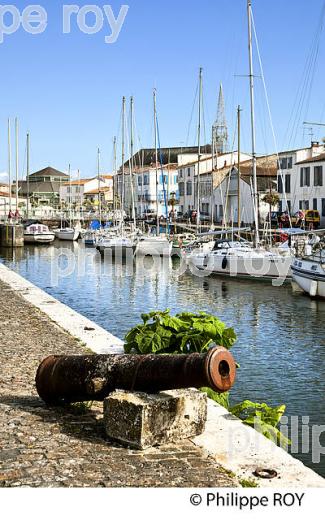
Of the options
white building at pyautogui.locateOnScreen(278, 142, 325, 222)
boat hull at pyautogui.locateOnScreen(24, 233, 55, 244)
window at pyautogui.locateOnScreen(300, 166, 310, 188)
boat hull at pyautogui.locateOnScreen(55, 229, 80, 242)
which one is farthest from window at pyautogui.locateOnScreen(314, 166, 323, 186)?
boat hull at pyautogui.locateOnScreen(55, 229, 80, 242)

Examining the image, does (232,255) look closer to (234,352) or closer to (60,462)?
(234,352)

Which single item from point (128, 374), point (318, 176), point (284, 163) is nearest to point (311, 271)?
point (128, 374)

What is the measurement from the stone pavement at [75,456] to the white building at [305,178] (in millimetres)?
63425

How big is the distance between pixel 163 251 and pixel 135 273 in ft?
45.9

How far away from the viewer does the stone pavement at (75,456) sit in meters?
6.95

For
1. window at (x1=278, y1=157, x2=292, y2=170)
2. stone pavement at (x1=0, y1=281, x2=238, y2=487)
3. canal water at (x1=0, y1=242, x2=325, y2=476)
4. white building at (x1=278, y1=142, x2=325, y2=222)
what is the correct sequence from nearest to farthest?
stone pavement at (x1=0, y1=281, x2=238, y2=487) → canal water at (x1=0, y1=242, x2=325, y2=476) → white building at (x1=278, y1=142, x2=325, y2=222) → window at (x1=278, y1=157, x2=292, y2=170)

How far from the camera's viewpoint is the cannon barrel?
7766 mm

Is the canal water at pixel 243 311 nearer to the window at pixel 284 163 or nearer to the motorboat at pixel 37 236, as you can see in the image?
the motorboat at pixel 37 236

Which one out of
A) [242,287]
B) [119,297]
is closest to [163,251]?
[242,287]

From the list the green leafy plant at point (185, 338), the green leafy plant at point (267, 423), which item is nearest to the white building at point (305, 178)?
the green leafy plant at point (185, 338)

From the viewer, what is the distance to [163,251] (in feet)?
204

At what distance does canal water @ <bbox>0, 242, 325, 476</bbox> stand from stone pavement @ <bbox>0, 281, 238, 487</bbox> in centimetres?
352

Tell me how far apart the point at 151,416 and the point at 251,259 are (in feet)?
118

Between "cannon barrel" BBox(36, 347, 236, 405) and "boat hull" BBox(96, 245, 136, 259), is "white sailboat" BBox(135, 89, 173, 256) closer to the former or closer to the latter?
"boat hull" BBox(96, 245, 136, 259)
